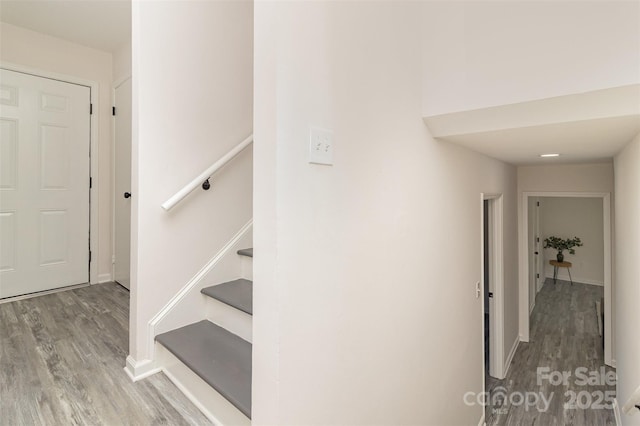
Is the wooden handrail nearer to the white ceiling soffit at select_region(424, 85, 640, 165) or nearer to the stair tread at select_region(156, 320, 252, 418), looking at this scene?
the stair tread at select_region(156, 320, 252, 418)

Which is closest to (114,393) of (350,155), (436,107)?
(350,155)

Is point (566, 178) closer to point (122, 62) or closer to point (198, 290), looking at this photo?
point (198, 290)

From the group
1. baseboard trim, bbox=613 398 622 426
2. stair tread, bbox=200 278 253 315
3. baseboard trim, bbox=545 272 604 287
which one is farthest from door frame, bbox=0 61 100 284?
baseboard trim, bbox=545 272 604 287

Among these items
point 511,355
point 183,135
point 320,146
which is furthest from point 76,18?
point 511,355

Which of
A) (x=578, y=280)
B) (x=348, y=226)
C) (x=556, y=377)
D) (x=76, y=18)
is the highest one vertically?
(x=76, y=18)

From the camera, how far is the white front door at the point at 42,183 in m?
2.87

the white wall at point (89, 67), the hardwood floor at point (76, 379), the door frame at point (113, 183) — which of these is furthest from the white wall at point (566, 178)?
the white wall at point (89, 67)

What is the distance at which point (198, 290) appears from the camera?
207cm

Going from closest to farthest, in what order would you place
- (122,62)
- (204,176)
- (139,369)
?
(139,369)
(204,176)
(122,62)

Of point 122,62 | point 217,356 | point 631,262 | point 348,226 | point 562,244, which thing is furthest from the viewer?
point 562,244

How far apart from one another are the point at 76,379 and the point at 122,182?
2194 mm

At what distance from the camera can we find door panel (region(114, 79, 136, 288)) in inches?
126

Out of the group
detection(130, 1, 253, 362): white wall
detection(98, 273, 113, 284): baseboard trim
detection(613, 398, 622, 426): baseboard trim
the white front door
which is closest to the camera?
detection(130, 1, 253, 362): white wall

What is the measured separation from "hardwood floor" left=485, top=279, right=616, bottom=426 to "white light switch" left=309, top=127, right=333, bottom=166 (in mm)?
3176
